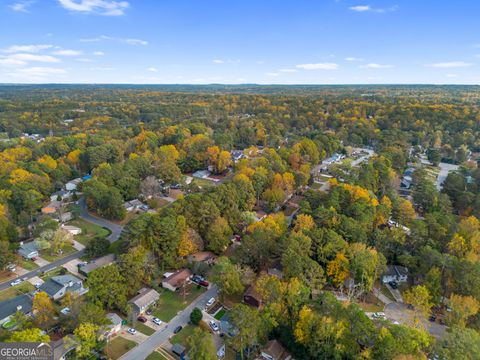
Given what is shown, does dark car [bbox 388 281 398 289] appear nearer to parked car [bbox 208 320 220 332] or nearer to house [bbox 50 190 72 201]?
parked car [bbox 208 320 220 332]

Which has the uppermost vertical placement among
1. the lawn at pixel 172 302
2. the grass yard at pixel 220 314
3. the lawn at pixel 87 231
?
the lawn at pixel 87 231

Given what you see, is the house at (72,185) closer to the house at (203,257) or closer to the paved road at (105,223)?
the paved road at (105,223)

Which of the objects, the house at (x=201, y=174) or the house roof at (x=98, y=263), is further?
the house at (x=201, y=174)

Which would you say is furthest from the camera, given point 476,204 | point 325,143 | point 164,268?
point 325,143

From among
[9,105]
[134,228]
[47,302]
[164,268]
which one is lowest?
[164,268]

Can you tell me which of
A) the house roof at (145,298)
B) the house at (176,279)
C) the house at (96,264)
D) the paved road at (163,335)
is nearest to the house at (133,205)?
the house at (96,264)

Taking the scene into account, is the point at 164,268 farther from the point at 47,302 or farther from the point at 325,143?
the point at 325,143

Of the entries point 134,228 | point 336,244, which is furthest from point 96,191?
point 336,244
